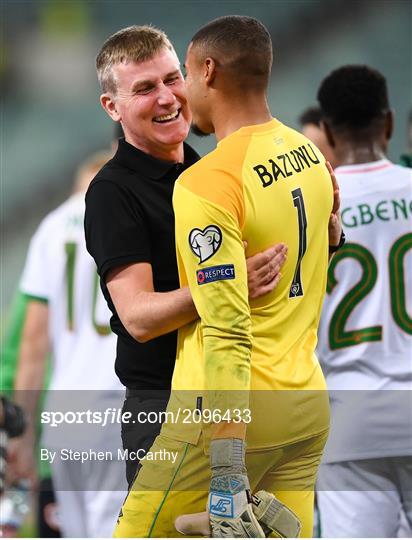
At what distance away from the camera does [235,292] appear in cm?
297

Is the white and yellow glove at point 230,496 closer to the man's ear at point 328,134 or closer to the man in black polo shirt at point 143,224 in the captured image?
the man in black polo shirt at point 143,224

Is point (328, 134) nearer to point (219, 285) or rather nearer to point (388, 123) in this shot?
point (388, 123)

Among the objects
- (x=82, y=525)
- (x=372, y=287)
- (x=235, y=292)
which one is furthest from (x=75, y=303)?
(x=235, y=292)

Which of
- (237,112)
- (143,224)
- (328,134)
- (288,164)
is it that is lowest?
(143,224)

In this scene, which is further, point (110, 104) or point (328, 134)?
point (328, 134)

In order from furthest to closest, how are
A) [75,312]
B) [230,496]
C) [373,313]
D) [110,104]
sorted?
1. [75,312]
2. [373,313]
3. [110,104]
4. [230,496]

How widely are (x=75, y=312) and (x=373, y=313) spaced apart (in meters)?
1.42

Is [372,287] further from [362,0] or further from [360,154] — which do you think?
[362,0]

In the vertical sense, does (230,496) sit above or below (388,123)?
below

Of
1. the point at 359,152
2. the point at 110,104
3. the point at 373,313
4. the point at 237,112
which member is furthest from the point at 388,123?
the point at 237,112

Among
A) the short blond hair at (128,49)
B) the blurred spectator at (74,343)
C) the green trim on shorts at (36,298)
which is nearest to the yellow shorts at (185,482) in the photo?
the short blond hair at (128,49)

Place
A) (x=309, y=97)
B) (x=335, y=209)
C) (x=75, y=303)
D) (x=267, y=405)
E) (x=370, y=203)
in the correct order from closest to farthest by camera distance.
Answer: (x=267, y=405) → (x=335, y=209) → (x=370, y=203) → (x=75, y=303) → (x=309, y=97)

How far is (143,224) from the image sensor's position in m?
3.36

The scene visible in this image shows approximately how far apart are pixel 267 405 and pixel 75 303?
241 centimetres
